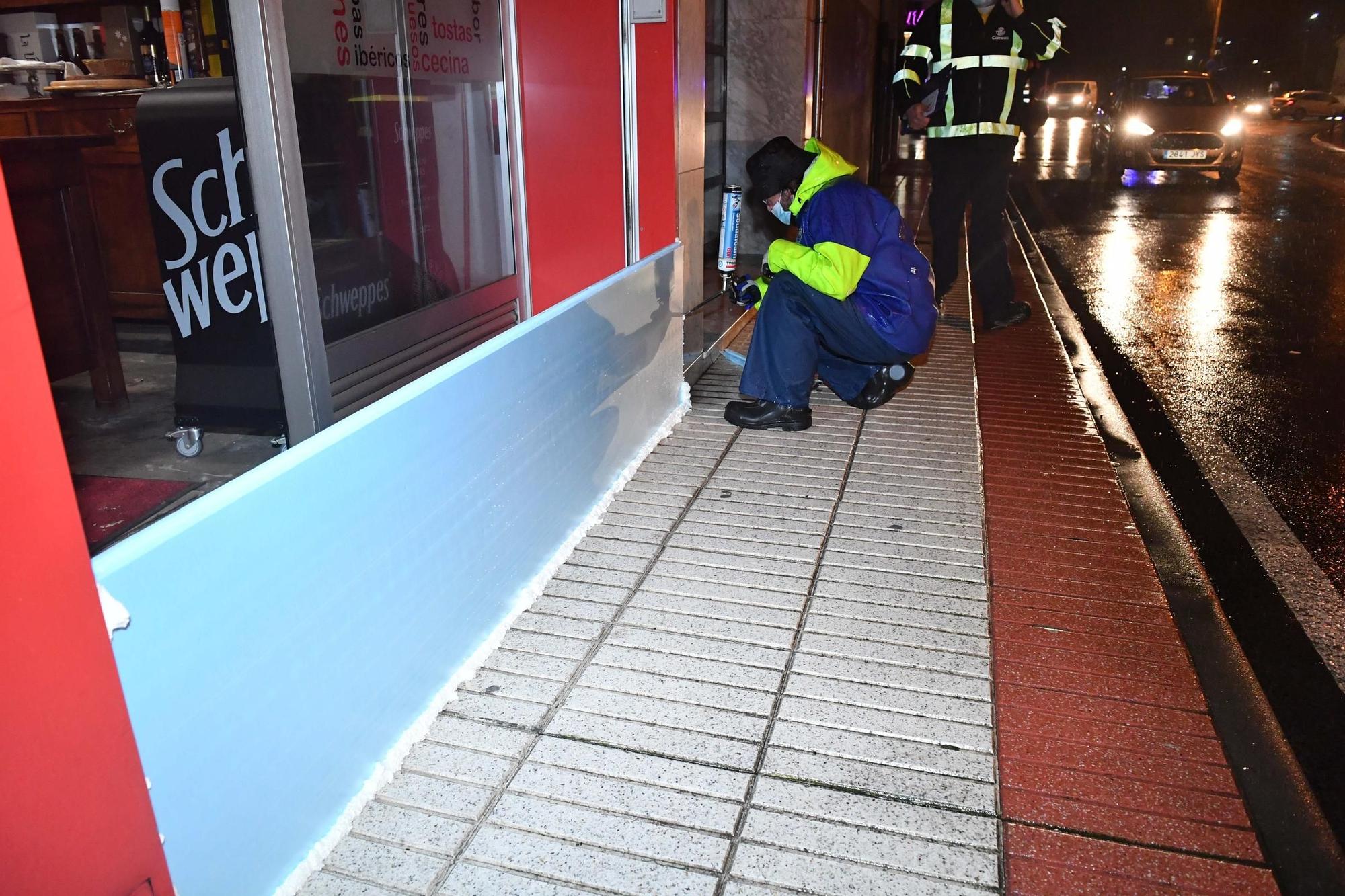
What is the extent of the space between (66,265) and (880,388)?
3572 millimetres

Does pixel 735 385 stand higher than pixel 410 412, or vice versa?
pixel 410 412

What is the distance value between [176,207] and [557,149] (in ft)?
4.21

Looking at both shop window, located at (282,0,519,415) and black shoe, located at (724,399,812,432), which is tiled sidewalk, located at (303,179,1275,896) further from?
shop window, located at (282,0,519,415)

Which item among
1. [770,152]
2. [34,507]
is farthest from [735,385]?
[34,507]

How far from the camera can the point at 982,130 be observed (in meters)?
5.96

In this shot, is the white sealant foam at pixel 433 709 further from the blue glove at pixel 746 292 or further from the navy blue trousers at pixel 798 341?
the blue glove at pixel 746 292

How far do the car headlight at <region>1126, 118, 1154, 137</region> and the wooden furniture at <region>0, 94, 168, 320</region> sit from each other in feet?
49.0

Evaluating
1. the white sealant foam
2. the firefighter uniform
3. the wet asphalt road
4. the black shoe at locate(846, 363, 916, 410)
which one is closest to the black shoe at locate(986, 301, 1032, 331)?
the firefighter uniform

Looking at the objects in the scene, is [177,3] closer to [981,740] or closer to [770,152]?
[770,152]

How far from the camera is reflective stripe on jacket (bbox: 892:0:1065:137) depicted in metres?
5.82

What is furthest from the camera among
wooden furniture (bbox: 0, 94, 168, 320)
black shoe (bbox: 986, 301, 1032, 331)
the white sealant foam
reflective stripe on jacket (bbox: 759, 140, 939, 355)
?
black shoe (bbox: 986, 301, 1032, 331)

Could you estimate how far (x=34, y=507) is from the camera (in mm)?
1264

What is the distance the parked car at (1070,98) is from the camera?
116ft

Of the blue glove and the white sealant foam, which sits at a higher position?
the blue glove
